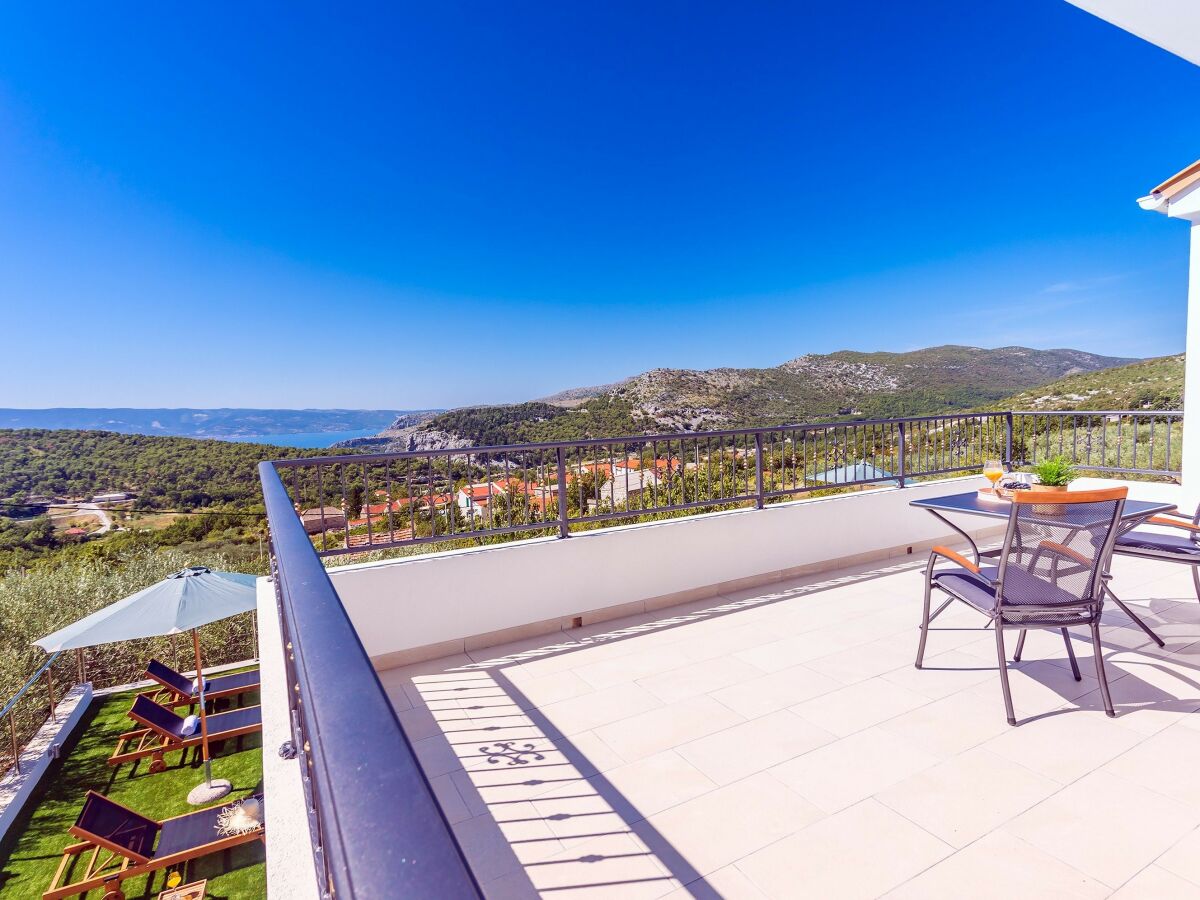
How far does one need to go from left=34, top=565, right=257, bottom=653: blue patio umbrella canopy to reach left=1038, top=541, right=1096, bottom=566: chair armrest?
5.00 m

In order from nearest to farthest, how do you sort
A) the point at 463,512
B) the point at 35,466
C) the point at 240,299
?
the point at 463,512, the point at 35,466, the point at 240,299

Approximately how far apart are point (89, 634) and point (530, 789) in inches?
171

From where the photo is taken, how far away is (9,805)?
653cm

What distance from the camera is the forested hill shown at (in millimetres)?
13578

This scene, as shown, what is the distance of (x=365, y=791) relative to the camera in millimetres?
347

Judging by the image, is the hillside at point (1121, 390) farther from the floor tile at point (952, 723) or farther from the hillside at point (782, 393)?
the floor tile at point (952, 723)

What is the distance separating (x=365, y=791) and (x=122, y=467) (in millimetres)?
18526

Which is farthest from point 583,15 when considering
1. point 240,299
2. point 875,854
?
point 240,299

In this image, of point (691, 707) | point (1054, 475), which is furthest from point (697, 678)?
point (1054, 475)

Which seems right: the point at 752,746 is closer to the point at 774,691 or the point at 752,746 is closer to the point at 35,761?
the point at 774,691

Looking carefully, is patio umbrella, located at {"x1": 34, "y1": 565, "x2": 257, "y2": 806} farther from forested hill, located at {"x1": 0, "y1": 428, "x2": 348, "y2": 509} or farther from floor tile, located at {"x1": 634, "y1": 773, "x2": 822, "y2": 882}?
forested hill, located at {"x1": 0, "y1": 428, "x2": 348, "y2": 509}

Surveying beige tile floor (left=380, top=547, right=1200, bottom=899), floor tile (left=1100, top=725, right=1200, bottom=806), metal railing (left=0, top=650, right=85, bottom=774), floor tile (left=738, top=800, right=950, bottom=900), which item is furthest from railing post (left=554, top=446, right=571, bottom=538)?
metal railing (left=0, top=650, right=85, bottom=774)

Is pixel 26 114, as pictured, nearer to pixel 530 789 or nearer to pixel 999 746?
pixel 530 789

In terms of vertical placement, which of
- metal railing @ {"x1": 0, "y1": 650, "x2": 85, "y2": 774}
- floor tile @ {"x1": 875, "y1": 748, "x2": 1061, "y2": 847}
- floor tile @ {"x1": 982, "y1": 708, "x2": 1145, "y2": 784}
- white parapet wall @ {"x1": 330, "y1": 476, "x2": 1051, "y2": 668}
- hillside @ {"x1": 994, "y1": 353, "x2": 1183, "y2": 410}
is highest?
hillside @ {"x1": 994, "y1": 353, "x2": 1183, "y2": 410}
